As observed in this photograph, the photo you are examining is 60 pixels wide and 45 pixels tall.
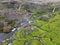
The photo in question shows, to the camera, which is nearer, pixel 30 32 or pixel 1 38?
pixel 30 32

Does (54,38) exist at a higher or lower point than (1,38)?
higher

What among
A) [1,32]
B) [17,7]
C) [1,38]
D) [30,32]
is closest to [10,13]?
[17,7]

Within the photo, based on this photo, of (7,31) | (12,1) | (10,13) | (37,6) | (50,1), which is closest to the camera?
(7,31)

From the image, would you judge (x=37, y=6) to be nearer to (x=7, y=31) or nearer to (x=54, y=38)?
(x=7, y=31)

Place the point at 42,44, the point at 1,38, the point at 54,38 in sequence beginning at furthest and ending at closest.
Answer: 1. the point at 1,38
2. the point at 54,38
3. the point at 42,44

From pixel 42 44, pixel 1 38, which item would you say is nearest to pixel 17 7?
pixel 1 38

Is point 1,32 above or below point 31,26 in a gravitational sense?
below

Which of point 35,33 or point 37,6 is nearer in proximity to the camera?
point 35,33

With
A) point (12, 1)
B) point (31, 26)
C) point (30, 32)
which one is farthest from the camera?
point (12, 1)

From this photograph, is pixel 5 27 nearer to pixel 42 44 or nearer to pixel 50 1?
pixel 42 44
